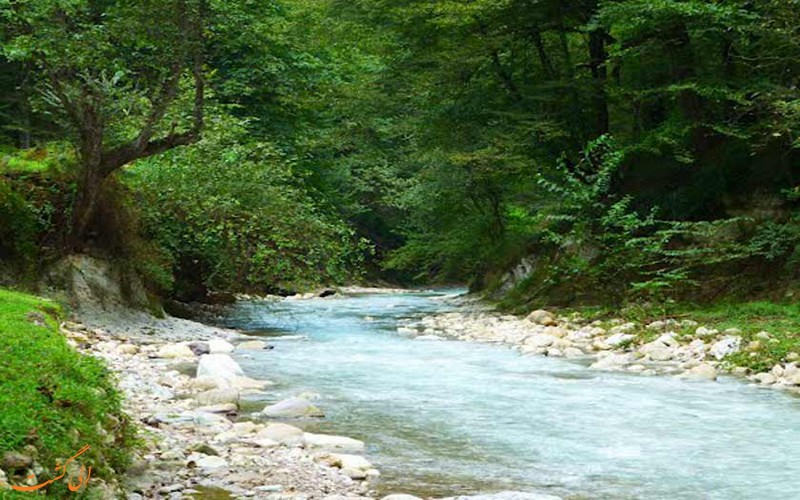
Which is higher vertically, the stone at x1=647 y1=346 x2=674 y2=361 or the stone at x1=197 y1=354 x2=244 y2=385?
the stone at x1=197 y1=354 x2=244 y2=385

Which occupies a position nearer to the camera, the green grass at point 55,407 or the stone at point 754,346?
the green grass at point 55,407

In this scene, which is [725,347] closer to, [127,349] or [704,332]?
[704,332]

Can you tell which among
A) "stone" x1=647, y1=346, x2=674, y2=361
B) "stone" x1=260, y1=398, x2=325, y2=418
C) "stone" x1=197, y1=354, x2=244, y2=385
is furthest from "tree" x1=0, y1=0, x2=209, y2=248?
"stone" x1=647, y1=346, x2=674, y2=361

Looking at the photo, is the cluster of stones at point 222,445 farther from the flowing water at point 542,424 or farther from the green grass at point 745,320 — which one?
the green grass at point 745,320

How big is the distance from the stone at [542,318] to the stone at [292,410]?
7687mm

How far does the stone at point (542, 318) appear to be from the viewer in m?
13.9

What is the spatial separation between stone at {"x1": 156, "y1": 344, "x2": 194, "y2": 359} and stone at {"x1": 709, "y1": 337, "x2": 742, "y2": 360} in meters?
6.09

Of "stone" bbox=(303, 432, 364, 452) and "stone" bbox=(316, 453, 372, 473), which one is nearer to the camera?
"stone" bbox=(316, 453, 372, 473)

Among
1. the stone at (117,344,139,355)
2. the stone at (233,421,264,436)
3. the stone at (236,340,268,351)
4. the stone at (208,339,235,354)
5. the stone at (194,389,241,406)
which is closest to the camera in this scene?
the stone at (233,421,264,436)

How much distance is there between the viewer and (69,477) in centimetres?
333

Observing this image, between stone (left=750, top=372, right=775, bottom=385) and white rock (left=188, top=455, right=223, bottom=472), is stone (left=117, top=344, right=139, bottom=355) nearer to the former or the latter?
white rock (left=188, top=455, right=223, bottom=472)

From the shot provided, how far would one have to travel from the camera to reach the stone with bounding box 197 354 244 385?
7899 mm

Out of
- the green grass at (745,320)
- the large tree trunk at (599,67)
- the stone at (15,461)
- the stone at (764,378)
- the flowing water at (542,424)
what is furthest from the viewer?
the large tree trunk at (599,67)

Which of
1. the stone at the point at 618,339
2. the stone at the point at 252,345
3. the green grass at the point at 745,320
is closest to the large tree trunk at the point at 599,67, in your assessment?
the green grass at the point at 745,320
